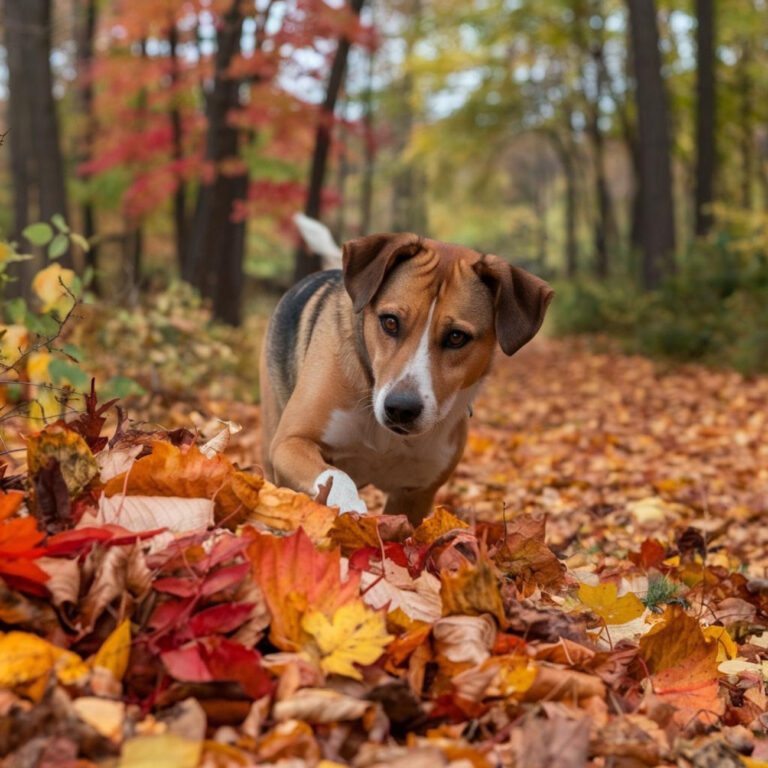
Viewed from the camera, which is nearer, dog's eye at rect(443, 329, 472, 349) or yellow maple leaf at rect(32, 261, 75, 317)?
dog's eye at rect(443, 329, 472, 349)

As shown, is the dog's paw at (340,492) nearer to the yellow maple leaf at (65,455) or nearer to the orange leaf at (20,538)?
the yellow maple leaf at (65,455)

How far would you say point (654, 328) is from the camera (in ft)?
45.9

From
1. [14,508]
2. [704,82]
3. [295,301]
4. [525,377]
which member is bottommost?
[525,377]

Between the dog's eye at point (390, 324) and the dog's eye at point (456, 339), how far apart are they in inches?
8.3

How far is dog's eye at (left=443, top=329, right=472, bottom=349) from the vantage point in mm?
3980

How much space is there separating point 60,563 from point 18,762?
1.96 feet

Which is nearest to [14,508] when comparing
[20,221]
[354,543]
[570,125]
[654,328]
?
[354,543]

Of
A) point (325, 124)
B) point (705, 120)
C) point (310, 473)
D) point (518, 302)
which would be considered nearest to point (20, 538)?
point (310, 473)

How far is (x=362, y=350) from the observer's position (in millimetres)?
4195

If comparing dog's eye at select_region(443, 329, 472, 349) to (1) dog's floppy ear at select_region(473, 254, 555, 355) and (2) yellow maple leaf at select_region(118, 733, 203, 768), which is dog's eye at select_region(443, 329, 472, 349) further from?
(2) yellow maple leaf at select_region(118, 733, 203, 768)

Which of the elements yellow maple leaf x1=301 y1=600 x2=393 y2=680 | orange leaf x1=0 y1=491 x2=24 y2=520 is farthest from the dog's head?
orange leaf x1=0 y1=491 x2=24 y2=520

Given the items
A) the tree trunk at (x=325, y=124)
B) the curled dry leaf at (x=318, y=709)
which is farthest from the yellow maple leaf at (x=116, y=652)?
the tree trunk at (x=325, y=124)

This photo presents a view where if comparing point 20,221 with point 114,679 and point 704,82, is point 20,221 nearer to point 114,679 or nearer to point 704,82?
point 704,82

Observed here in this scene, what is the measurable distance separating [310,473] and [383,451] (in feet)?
1.71
